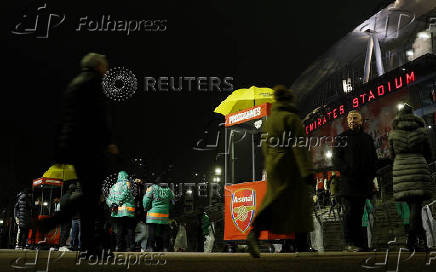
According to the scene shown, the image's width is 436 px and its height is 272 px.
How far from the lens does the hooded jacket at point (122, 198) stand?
36.6 ft

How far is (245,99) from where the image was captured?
1138 centimetres

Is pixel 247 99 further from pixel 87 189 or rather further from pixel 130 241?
pixel 87 189

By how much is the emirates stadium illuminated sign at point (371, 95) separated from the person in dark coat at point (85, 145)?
30.4 metres

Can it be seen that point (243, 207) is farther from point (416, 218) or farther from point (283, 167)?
point (283, 167)

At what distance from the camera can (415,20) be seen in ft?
121

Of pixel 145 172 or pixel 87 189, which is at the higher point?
pixel 145 172

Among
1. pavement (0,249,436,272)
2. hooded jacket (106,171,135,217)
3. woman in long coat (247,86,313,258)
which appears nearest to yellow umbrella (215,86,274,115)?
hooded jacket (106,171,135,217)

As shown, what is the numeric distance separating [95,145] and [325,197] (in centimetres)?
2066

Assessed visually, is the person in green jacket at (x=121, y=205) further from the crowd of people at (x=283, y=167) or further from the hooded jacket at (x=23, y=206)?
the crowd of people at (x=283, y=167)

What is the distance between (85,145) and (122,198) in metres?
6.93

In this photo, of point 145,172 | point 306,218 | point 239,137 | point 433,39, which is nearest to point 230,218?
point 239,137

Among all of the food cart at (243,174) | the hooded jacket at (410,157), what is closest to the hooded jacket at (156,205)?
the food cart at (243,174)

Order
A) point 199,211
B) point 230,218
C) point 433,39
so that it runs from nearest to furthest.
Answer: point 230,218, point 199,211, point 433,39

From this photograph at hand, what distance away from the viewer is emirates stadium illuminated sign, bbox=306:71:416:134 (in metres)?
31.7
